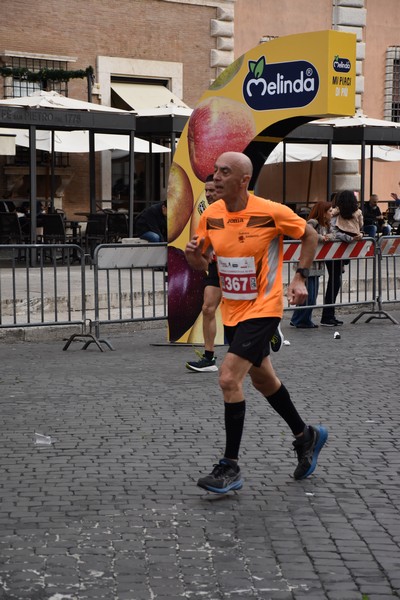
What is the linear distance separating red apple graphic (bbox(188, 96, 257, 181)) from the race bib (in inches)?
209

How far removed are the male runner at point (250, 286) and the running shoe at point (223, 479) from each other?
0.06 meters

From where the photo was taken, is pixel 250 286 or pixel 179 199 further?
pixel 179 199

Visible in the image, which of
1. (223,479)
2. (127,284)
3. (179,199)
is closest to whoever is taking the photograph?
(223,479)

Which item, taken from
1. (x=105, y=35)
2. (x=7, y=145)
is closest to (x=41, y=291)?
(x=7, y=145)

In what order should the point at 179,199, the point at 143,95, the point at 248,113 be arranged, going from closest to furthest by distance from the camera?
1. the point at 248,113
2. the point at 179,199
3. the point at 143,95

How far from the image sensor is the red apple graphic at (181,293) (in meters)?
12.8

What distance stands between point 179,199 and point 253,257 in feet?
20.2

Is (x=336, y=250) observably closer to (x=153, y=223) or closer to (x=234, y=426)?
(x=153, y=223)

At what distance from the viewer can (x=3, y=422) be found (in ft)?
27.5

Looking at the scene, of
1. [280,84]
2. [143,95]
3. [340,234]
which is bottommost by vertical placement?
[340,234]

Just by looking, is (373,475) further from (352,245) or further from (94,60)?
(94,60)

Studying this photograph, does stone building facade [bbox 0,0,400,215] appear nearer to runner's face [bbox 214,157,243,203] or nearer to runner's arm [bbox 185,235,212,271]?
runner's arm [bbox 185,235,212,271]

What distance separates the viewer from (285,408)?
6.75 meters

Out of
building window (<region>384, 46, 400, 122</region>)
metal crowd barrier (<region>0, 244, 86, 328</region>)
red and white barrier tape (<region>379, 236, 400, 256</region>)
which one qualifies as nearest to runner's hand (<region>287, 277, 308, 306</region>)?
metal crowd barrier (<region>0, 244, 86, 328</region>)
